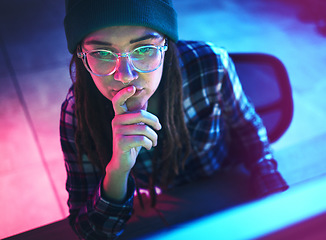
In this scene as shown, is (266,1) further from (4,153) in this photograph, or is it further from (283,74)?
(4,153)

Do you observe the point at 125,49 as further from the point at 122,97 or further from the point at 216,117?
the point at 216,117

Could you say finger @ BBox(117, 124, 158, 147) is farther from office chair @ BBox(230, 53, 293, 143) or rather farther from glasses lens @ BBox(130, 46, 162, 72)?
office chair @ BBox(230, 53, 293, 143)

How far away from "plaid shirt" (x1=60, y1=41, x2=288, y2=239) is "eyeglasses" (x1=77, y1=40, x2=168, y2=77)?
0.25 meters

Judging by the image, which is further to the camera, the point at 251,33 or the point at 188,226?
the point at 251,33

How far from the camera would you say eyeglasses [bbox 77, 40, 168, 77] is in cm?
65

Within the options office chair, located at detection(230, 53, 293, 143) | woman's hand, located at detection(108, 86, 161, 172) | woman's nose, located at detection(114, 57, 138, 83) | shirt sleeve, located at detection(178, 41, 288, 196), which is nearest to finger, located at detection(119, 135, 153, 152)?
woman's hand, located at detection(108, 86, 161, 172)

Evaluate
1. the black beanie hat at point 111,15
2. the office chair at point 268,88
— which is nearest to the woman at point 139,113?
the black beanie hat at point 111,15

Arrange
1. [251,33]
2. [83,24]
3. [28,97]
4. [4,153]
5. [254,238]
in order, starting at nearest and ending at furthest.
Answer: [254,238], [83,24], [4,153], [28,97], [251,33]

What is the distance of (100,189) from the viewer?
761 mm

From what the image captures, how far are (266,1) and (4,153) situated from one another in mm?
3674

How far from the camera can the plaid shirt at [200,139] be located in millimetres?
778

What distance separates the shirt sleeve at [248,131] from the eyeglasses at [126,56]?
15.0 inches

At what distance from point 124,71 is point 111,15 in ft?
0.40

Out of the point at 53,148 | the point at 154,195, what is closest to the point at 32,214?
the point at 53,148
